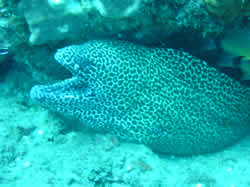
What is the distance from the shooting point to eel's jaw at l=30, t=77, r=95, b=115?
394 cm

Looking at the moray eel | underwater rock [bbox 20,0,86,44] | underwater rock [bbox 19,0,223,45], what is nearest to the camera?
underwater rock [bbox 19,0,223,45]

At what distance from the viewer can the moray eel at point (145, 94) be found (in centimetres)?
392

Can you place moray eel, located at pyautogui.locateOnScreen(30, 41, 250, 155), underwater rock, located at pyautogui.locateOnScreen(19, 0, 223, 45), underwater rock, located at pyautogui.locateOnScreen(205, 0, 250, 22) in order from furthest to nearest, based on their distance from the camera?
moray eel, located at pyautogui.locateOnScreen(30, 41, 250, 155) < underwater rock, located at pyautogui.locateOnScreen(19, 0, 223, 45) < underwater rock, located at pyautogui.locateOnScreen(205, 0, 250, 22)

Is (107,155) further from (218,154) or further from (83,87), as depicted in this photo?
(218,154)

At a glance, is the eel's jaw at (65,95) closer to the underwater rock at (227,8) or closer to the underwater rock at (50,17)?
the underwater rock at (50,17)

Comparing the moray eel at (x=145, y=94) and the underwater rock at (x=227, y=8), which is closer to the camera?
the underwater rock at (x=227, y=8)

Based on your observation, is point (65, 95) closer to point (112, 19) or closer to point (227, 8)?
point (112, 19)

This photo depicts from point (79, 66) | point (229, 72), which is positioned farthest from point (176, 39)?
point (79, 66)

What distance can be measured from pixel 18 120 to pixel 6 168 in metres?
1.00

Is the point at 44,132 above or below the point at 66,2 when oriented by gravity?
below

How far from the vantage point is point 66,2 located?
3438 mm

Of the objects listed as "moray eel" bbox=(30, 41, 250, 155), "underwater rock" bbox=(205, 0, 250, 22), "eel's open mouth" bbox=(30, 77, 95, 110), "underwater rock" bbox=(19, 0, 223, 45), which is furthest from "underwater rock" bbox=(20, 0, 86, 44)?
"underwater rock" bbox=(205, 0, 250, 22)

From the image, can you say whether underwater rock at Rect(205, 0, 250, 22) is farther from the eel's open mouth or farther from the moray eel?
the eel's open mouth

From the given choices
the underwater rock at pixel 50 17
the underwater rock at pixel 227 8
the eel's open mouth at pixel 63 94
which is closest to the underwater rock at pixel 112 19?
the underwater rock at pixel 50 17
